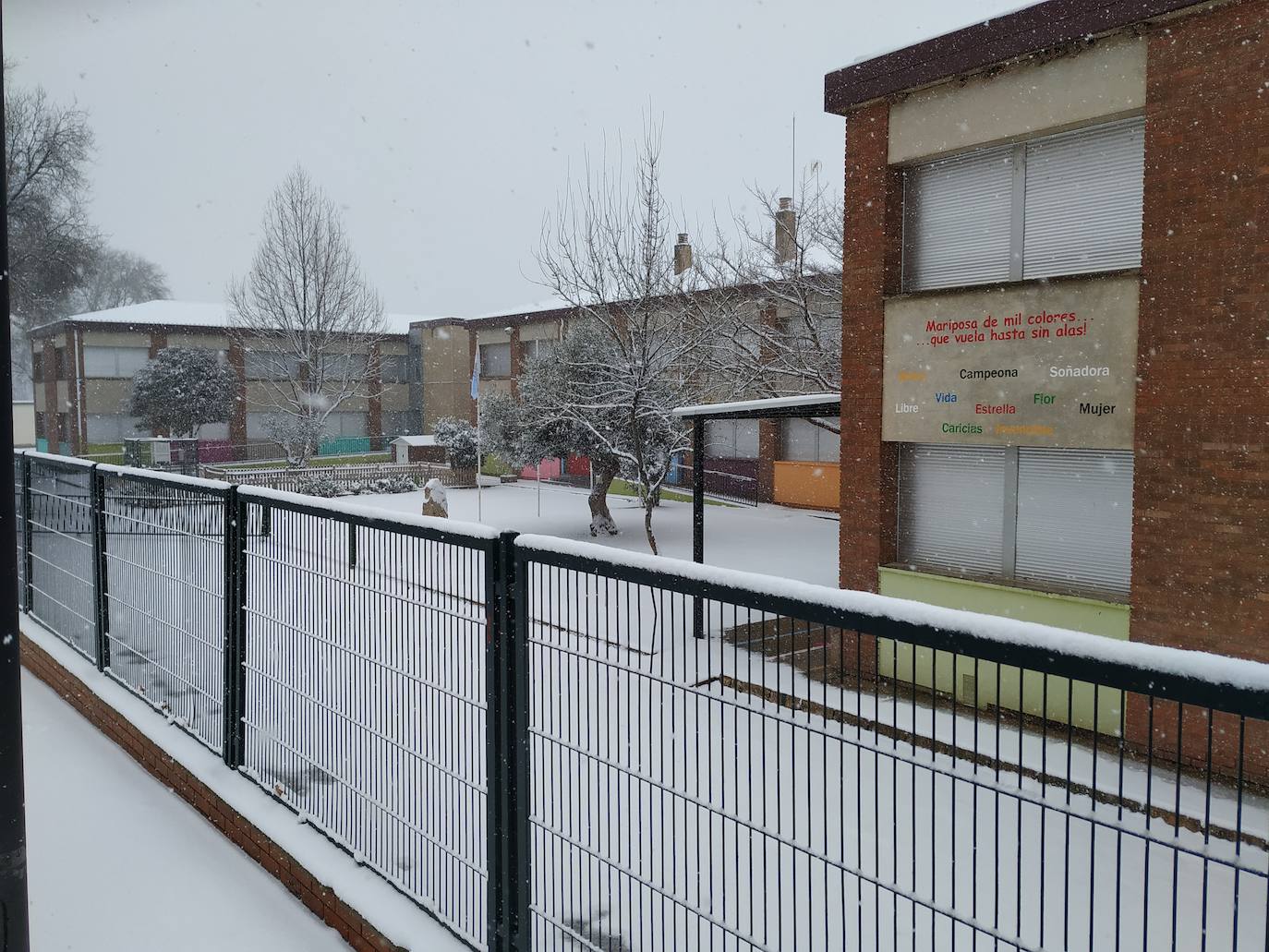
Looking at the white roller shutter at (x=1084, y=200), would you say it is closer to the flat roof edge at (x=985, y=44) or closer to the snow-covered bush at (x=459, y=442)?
the flat roof edge at (x=985, y=44)

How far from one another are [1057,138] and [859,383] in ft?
9.74

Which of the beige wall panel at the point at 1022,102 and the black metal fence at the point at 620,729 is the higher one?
the beige wall panel at the point at 1022,102

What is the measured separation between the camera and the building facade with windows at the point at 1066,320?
7547 mm

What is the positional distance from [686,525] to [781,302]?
575 cm

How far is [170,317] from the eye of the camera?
163ft

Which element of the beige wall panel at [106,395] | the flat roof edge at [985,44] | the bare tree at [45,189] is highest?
the bare tree at [45,189]

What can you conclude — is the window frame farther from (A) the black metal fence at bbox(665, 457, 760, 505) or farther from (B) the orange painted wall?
(B) the orange painted wall

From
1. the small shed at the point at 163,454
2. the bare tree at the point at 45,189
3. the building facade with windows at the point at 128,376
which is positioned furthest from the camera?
the building facade with windows at the point at 128,376

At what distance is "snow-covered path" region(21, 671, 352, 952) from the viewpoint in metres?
3.97

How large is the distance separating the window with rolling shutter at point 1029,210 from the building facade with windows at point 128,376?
3696cm

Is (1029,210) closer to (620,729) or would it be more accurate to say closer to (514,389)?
(620,729)

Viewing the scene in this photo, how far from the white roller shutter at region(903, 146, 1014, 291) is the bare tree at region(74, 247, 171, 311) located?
240ft

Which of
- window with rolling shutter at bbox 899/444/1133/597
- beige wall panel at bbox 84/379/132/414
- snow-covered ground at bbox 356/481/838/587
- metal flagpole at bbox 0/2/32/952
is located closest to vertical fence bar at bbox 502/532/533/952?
metal flagpole at bbox 0/2/32/952

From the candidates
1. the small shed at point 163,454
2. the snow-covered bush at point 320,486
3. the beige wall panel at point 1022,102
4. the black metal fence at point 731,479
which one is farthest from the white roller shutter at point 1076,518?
the small shed at point 163,454
